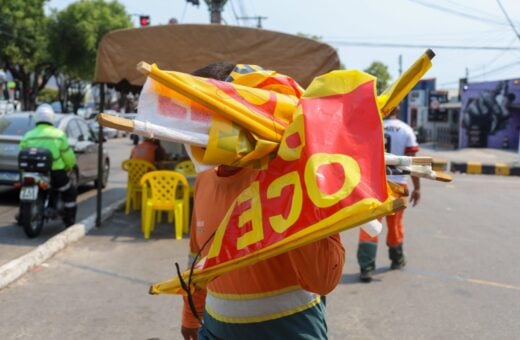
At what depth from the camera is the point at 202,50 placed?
733 cm

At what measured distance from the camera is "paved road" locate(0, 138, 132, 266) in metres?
6.57

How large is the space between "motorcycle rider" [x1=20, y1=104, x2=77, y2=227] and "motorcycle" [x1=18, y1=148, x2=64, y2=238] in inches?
3.3

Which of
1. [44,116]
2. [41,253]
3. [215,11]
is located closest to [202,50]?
[44,116]

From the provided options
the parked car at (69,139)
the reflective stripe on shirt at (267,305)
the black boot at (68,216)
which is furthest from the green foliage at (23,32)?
the reflective stripe on shirt at (267,305)

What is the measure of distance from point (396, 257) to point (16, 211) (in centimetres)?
603

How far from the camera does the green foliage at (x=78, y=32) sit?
102 feet

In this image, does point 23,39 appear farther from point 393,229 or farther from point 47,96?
point 393,229

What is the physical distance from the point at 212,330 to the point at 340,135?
2.87 ft

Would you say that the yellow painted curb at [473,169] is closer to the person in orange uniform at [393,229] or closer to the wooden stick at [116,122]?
the person in orange uniform at [393,229]

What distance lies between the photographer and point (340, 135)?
1339 millimetres

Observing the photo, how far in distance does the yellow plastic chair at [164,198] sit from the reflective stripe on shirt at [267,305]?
5.59 m

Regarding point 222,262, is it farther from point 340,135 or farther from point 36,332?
point 36,332

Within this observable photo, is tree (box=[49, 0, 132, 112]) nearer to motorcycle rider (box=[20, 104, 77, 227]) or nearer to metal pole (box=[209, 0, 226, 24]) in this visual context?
metal pole (box=[209, 0, 226, 24])

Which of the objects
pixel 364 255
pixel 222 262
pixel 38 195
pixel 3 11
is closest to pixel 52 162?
pixel 38 195
